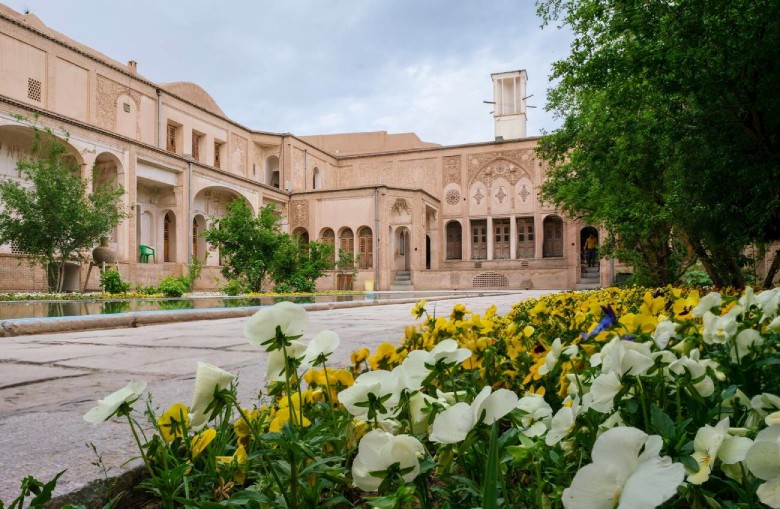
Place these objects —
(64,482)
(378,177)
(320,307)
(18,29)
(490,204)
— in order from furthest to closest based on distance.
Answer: (378,177) → (490,204) → (18,29) → (320,307) → (64,482)

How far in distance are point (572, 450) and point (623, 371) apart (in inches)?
6.0

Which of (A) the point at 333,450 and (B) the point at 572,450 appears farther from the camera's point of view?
(A) the point at 333,450

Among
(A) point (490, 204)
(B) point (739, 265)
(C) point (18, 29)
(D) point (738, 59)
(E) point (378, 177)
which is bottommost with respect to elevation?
(B) point (739, 265)

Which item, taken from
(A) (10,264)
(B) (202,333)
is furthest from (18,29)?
(B) (202,333)

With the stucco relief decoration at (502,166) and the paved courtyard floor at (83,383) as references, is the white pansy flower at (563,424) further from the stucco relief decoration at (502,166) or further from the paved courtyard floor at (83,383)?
the stucco relief decoration at (502,166)

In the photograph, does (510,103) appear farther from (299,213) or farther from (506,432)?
(506,432)

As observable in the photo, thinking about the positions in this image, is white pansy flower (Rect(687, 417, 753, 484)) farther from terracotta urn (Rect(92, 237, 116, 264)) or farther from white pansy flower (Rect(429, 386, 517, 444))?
terracotta urn (Rect(92, 237, 116, 264))

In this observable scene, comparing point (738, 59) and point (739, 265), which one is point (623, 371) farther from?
point (739, 265)

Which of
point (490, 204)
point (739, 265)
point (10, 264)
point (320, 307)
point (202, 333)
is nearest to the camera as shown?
point (202, 333)

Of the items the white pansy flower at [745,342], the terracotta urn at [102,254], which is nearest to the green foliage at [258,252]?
the terracotta urn at [102,254]

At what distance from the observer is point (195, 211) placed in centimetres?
2041

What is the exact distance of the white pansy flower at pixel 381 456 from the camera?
23.7 inches

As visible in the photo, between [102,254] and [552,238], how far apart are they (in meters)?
20.4

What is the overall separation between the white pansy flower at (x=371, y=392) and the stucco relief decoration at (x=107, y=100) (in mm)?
20251
